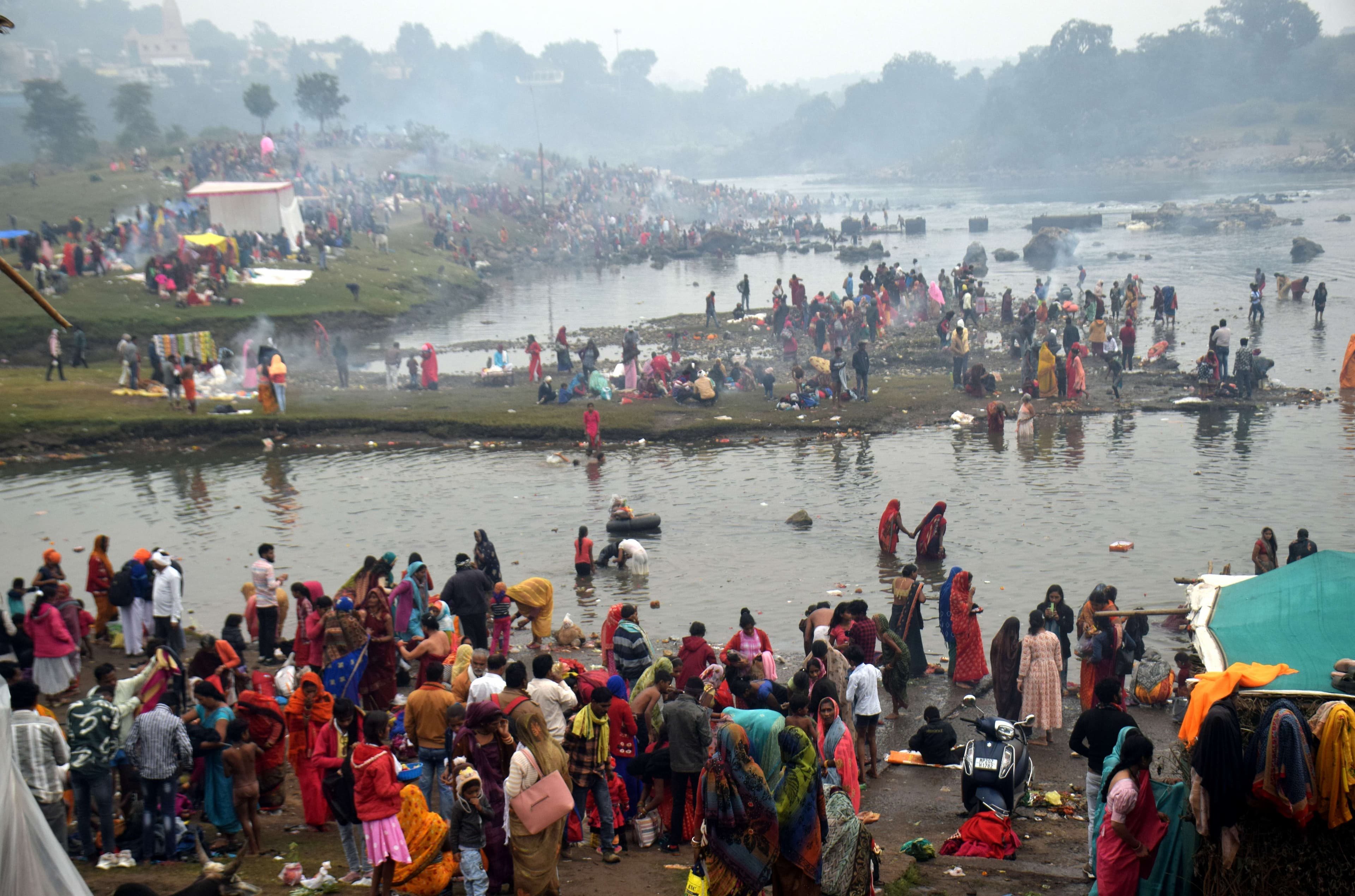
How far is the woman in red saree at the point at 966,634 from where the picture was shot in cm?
1129

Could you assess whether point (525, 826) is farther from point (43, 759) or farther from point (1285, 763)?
point (1285, 763)

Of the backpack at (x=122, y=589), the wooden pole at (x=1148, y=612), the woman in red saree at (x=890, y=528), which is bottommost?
the woman in red saree at (x=890, y=528)

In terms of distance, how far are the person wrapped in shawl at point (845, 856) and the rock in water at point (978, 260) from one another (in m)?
42.2

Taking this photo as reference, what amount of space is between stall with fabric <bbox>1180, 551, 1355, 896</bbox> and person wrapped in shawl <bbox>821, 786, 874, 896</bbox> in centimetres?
177

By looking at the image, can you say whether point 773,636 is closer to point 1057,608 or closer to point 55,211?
point 1057,608

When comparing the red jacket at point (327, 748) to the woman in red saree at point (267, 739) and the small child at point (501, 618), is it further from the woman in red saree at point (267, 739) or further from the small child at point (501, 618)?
the small child at point (501, 618)

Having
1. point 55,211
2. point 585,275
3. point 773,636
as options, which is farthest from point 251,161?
point 773,636

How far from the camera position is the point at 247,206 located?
1606 inches

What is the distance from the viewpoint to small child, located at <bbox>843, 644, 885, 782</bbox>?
30.2ft

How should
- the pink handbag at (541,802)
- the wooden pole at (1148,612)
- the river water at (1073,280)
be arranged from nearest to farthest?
the pink handbag at (541,802)
the wooden pole at (1148,612)
the river water at (1073,280)

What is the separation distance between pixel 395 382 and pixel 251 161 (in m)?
34.0

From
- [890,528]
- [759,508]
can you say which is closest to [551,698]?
[890,528]

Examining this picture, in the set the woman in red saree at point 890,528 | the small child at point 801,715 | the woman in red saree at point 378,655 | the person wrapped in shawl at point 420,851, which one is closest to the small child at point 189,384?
the woman in red saree at point 378,655

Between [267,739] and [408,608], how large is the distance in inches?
125
